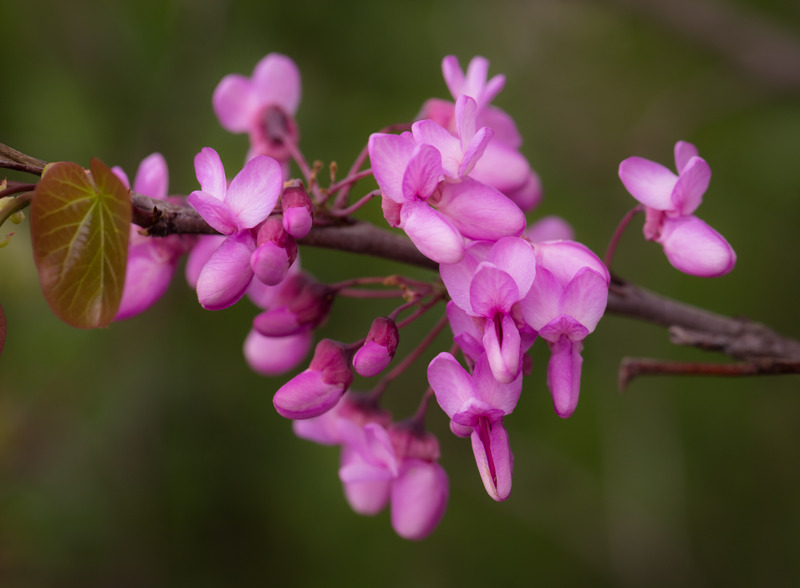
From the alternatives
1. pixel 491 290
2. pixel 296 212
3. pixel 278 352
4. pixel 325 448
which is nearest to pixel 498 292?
pixel 491 290

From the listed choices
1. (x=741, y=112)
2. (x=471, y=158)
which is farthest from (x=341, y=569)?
(x=741, y=112)

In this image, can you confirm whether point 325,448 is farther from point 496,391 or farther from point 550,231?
point 496,391

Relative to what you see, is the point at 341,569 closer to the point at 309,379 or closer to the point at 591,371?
the point at 591,371

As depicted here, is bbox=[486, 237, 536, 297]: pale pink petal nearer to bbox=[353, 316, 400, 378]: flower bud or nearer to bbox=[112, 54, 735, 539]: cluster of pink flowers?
bbox=[112, 54, 735, 539]: cluster of pink flowers

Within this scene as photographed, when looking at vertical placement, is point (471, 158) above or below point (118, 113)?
above

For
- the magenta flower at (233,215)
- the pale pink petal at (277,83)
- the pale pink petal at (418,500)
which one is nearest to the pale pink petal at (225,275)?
the magenta flower at (233,215)

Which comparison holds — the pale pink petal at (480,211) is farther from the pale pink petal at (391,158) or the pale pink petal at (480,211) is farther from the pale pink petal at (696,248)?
the pale pink petal at (696,248)
